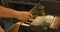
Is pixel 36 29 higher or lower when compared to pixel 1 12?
lower

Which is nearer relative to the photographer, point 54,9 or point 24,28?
point 24,28

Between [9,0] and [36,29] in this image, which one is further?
[9,0]

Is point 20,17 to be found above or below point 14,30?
above

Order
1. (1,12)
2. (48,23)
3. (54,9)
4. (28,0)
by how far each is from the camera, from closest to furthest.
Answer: (1,12)
(48,23)
(54,9)
(28,0)

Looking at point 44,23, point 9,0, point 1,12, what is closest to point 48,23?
point 44,23

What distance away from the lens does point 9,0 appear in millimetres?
2758

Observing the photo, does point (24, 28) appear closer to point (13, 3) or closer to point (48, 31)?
point (48, 31)

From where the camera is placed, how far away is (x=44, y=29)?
998 millimetres

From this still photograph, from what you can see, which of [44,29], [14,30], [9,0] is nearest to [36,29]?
[44,29]

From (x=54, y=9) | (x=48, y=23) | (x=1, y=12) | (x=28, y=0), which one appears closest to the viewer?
(x=1, y=12)

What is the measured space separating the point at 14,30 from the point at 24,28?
0.25ft

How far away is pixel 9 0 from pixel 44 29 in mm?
1872

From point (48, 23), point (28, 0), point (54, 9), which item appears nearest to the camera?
point (48, 23)

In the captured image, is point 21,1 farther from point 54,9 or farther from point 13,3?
point 54,9
